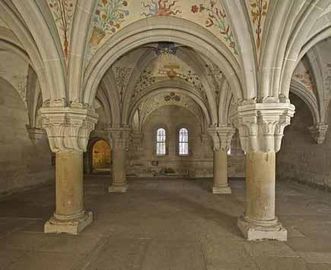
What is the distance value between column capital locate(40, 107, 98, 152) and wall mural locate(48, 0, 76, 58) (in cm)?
97

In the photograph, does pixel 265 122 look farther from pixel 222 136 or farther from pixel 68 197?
pixel 222 136

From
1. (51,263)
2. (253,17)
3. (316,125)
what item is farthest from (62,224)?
(316,125)

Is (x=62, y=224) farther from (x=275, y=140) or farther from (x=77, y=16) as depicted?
(x=275, y=140)

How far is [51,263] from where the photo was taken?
3.32 m

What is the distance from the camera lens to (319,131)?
28.3 ft

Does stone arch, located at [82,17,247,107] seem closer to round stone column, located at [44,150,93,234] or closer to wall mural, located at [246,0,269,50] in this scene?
wall mural, located at [246,0,269,50]

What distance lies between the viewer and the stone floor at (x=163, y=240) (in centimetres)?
335

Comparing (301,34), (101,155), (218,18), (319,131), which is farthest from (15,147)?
(101,155)

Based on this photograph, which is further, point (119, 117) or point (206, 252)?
point (119, 117)

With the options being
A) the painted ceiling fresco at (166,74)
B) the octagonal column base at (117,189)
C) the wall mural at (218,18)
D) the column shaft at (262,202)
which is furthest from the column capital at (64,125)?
the octagonal column base at (117,189)

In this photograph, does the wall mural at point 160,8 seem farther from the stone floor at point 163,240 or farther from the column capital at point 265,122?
the stone floor at point 163,240

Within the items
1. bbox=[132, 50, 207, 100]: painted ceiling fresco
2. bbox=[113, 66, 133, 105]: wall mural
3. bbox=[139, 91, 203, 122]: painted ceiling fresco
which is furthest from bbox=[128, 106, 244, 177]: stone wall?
bbox=[113, 66, 133, 105]: wall mural

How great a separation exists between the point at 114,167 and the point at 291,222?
5612mm

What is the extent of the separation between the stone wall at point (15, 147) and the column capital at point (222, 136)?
6.00 meters
